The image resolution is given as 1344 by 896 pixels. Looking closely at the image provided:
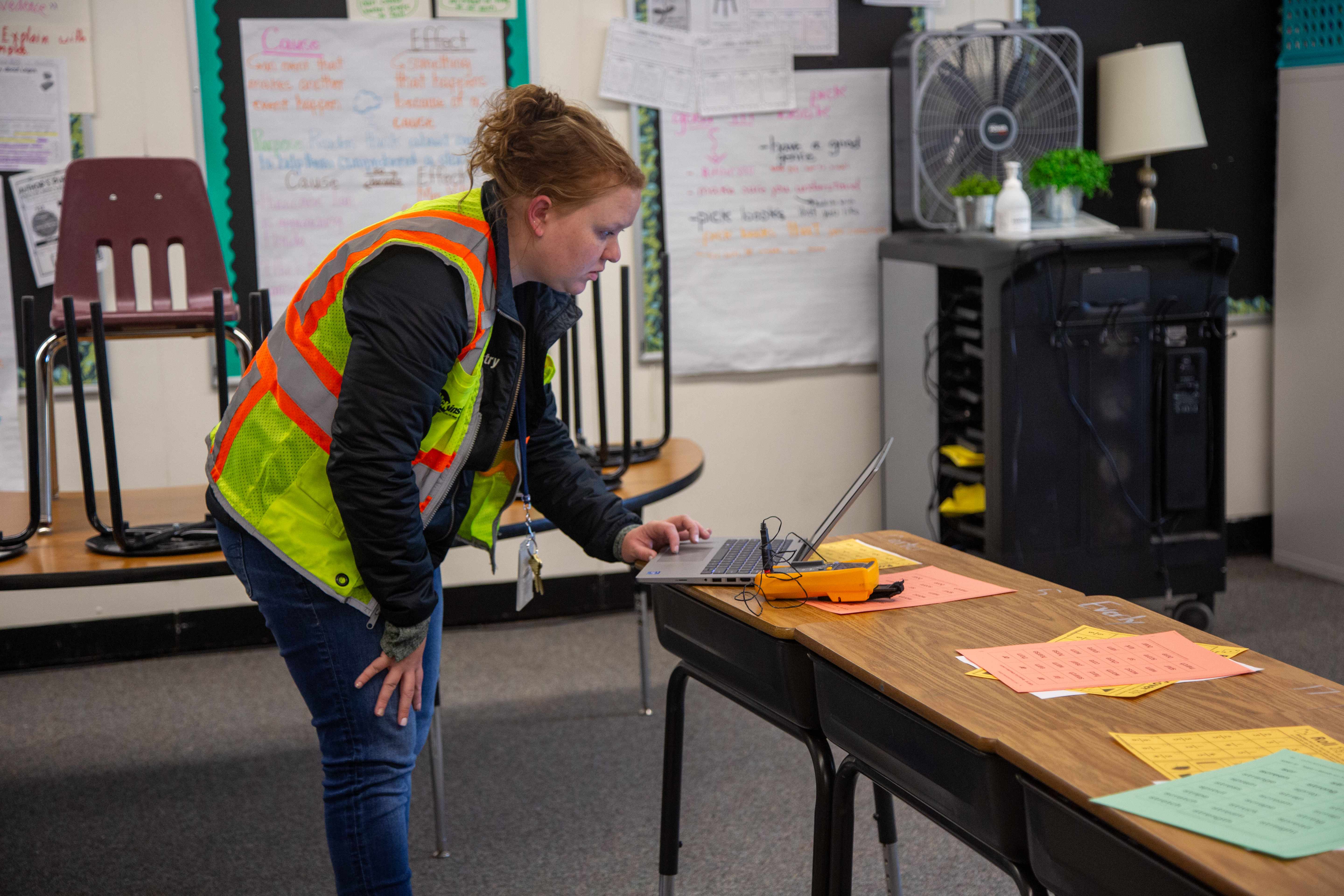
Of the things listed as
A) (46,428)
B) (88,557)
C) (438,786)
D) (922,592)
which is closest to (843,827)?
(922,592)

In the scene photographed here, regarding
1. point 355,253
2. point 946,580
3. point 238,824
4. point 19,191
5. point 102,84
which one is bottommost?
point 238,824

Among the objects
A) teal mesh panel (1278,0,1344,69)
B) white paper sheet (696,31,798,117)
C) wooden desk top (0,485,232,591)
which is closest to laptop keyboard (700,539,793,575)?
wooden desk top (0,485,232,591)

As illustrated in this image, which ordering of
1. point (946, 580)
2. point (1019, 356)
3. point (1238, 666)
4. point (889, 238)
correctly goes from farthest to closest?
point (889, 238) < point (1019, 356) < point (946, 580) < point (1238, 666)

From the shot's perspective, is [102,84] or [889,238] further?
[889,238]

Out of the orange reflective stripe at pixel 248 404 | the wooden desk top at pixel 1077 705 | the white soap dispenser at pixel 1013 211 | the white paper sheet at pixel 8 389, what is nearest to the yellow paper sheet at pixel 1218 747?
the wooden desk top at pixel 1077 705

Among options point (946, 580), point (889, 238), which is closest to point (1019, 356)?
point (889, 238)

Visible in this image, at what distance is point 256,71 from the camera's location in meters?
3.23

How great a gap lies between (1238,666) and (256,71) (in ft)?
9.76

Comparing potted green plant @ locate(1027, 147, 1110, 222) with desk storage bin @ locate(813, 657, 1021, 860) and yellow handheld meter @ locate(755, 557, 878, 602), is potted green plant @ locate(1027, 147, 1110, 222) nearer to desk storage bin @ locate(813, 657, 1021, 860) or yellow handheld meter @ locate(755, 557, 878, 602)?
yellow handheld meter @ locate(755, 557, 878, 602)

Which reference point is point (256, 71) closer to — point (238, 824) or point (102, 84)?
point (102, 84)

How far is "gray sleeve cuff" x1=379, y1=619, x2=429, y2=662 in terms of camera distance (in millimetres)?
1353

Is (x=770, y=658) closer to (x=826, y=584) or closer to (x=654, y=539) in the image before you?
(x=826, y=584)

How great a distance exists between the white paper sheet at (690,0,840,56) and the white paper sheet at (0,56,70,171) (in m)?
1.78

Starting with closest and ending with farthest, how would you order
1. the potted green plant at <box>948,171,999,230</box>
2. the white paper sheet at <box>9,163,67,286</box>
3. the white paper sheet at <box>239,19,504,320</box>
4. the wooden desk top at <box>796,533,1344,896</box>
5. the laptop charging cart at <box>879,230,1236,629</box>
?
the wooden desk top at <box>796,533,1344,896</box> < the laptop charging cart at <box>879,230,1236,629</box> < the white paper sheet at <box>9,163,67,286</box> < the white paper sheet at <box>239,19,504,320</box> < the potted green plant at <box>948,171,999,230</box>
